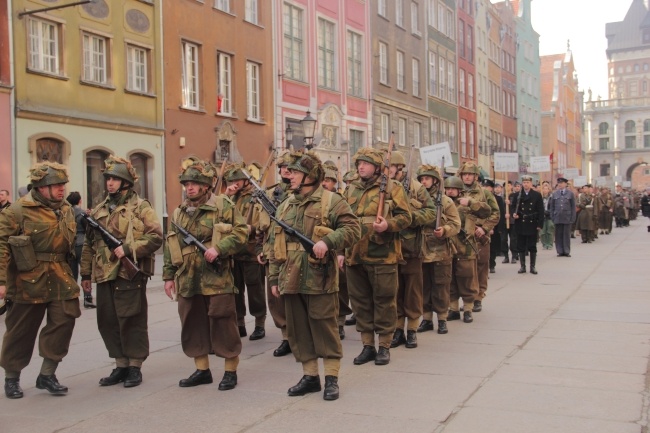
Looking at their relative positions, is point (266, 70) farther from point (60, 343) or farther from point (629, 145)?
point (629, 145)

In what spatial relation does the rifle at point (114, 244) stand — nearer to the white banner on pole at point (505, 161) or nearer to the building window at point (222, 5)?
the white banner on pole at point (505, 161)

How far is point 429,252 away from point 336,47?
882 inches

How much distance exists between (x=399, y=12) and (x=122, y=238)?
105 ft

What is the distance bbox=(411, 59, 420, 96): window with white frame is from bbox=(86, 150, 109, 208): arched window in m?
21.8

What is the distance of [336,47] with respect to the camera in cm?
3044

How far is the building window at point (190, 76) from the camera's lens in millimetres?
22578

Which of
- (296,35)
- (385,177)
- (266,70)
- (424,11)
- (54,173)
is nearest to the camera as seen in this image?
(54,173)

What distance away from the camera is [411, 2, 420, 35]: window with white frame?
3888 cm

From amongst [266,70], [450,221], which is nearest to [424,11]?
[266,70]

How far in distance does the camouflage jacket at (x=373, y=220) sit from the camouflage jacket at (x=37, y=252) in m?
2.46

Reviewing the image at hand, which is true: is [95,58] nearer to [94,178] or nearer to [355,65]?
[94,178]

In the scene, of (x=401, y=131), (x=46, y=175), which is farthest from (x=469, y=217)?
(x=401, y=131)

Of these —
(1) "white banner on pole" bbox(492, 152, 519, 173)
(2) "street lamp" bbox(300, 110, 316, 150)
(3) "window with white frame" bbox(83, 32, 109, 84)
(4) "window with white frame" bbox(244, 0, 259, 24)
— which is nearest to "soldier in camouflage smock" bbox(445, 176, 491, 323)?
(2) "street lamp" bbox(300, 110, 316, 150)

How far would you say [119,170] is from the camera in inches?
265
